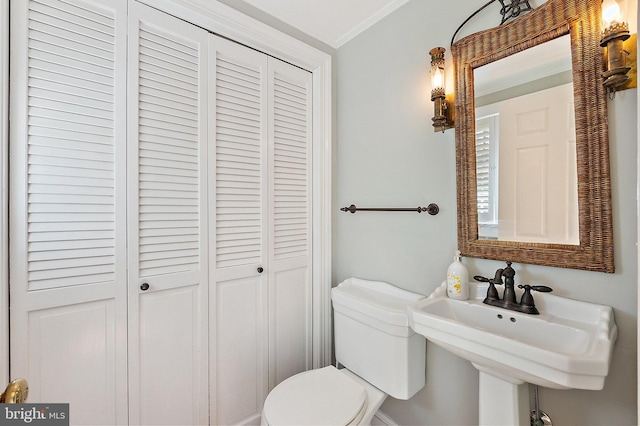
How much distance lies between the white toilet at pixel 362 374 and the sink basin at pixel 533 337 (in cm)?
27

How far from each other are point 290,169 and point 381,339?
1.05 metres

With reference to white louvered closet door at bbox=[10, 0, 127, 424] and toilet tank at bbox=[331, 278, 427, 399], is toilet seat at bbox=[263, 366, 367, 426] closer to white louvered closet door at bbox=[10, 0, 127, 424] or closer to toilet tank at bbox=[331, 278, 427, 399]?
toilet tank at bbox=[331, 278, 427, 399]

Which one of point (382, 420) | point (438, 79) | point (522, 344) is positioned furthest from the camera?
point (382, 420)

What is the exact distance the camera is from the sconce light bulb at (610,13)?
0.85 meters

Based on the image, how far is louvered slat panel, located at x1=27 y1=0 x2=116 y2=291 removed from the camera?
1027 millimetres

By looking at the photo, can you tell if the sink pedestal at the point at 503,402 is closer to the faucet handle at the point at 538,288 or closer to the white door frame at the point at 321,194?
the faucet handle at the point at 538,288

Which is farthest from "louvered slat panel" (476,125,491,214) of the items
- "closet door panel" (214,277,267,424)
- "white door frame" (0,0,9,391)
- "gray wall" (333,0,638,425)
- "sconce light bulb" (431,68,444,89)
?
"white door frame" (0,0,9,391)

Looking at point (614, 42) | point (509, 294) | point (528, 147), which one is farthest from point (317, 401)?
point (614, 42)

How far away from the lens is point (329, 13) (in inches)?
62.4

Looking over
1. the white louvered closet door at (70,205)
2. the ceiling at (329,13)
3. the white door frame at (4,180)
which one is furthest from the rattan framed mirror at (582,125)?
the white door frame at (4,180)

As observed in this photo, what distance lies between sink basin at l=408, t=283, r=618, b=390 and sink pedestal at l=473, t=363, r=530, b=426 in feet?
0.13

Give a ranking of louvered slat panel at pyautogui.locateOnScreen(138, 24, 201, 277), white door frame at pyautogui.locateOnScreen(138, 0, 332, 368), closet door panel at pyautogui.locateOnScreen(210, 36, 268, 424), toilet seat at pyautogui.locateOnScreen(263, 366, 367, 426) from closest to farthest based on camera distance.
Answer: toilet seat at pyautogui.locateOnScreen(263, 366, 367, 426), louvered slat panel at pyautogui.locateOnScreen(138, 24, 201, 277), closet door panel at pyautogui.locateOnScreen(210, 36, 268, 424), white door frame at pyautogui.locateOnScreen(138, 0, 332, 368)

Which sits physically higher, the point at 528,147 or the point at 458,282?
the point at 528,147

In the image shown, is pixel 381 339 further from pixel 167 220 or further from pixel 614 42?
pixel 614 42
